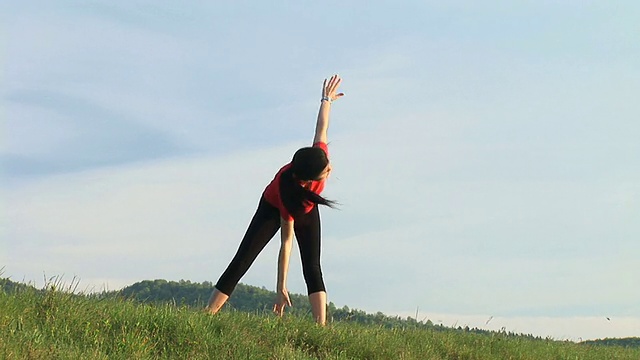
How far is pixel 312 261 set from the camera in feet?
32.6

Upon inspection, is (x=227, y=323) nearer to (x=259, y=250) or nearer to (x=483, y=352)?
(x=259, y=250)

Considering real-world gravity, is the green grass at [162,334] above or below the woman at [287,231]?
below

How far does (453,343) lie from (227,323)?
3415 mm

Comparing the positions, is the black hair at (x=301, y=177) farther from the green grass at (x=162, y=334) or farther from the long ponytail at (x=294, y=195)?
the green grass at (x=162, y=334)

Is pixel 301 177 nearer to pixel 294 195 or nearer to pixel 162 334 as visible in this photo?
pixel 294 195

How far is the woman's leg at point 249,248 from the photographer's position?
982cm

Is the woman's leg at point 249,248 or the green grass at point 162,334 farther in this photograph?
the woman's leg at point 249,248

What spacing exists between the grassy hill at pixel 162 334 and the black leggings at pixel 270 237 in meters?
0.64

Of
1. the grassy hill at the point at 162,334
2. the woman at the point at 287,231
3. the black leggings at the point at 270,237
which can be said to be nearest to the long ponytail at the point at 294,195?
the woman at the point at 287,231

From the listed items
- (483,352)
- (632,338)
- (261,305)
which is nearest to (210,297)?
(261,305)

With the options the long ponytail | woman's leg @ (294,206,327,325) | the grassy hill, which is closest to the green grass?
the grassy hill

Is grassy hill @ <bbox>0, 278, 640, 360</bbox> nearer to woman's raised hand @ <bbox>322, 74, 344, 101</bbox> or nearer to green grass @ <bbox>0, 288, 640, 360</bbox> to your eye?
green grass @ <bbox>0, 288, 640, 360</bbox>

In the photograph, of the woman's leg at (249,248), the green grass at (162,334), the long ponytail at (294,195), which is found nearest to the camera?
the green grass at (162,334)

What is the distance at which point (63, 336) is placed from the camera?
7.38m
